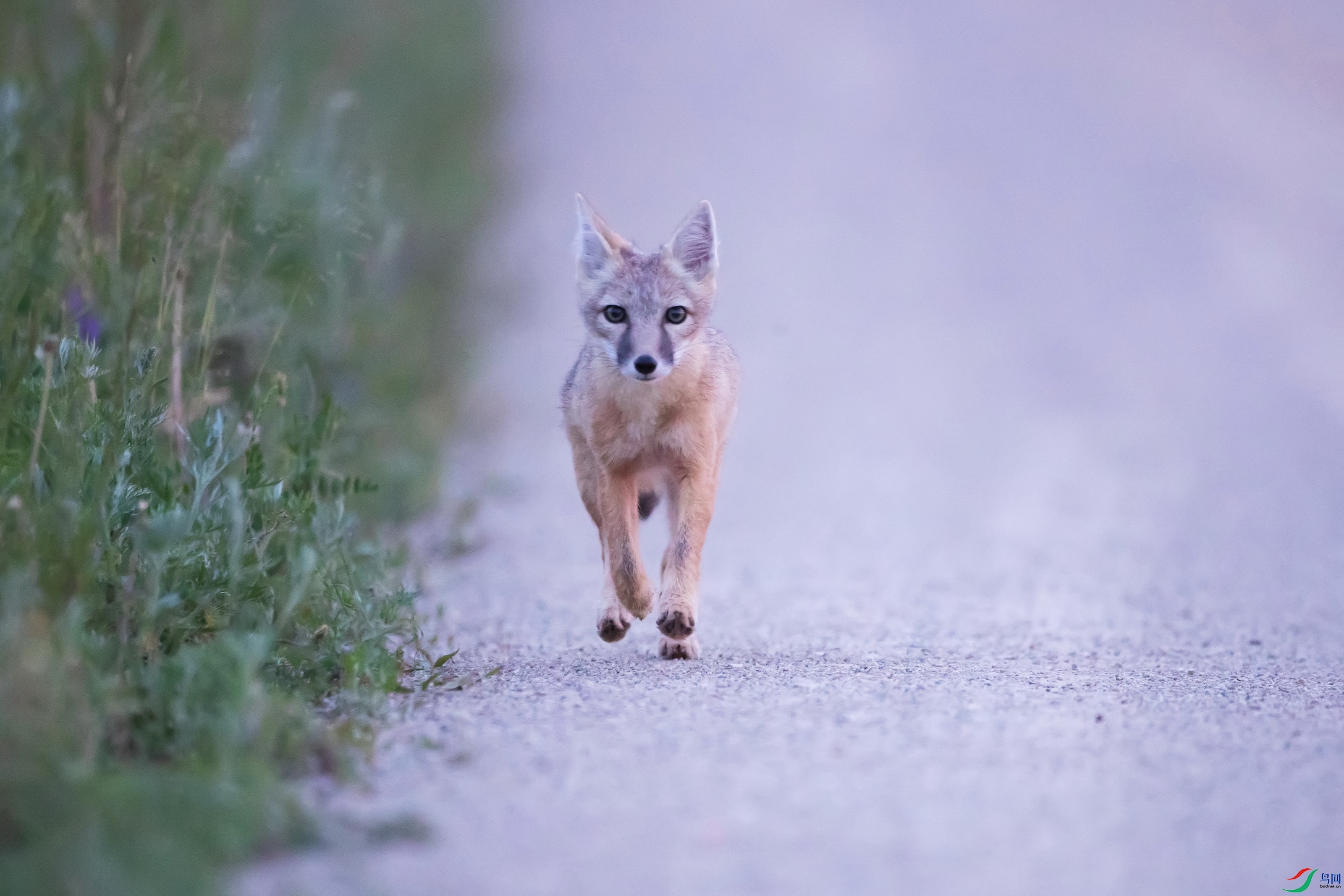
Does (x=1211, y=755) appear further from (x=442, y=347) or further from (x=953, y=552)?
(x=442, y=347)

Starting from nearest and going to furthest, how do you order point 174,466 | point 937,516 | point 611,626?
point 174,466 → point 611,626 → point 937,516

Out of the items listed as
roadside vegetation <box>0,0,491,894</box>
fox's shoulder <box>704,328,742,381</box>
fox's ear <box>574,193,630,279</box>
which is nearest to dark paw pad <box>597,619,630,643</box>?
roadside vegetation <box>0,0,491,894</box>

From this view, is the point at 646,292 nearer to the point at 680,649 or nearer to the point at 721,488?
the point at 680,649

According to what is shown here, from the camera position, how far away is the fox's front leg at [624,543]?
4.81 metres

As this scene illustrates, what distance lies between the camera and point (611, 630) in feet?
15.4

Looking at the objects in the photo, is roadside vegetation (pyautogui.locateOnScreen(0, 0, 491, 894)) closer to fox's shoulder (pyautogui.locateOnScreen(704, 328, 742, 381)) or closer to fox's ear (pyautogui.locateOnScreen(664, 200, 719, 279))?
fox's ear (pyautogui.locateOnScreen(664, 200, 719, 279))

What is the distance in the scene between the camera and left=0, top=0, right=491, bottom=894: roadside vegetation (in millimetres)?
2740

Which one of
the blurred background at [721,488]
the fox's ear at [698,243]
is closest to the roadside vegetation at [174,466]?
the blurred background at [721,488]

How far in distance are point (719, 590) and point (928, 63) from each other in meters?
15.5

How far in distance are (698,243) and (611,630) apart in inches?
60.3

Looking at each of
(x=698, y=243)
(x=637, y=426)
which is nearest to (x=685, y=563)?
(x=637, y=426)

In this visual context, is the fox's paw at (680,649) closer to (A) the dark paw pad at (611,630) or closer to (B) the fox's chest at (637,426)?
(A) the dark paw pad at (611,630)

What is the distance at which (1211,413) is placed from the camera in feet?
29.9

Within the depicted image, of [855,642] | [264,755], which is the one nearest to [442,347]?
[855,642]
